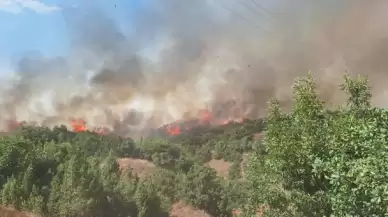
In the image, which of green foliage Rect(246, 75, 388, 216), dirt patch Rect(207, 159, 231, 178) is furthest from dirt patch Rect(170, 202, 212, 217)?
green foliage Rect(246, 75, 388, 216)

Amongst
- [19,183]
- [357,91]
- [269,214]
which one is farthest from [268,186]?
[19,183]

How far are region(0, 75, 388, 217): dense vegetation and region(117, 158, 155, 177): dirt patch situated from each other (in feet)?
9.91

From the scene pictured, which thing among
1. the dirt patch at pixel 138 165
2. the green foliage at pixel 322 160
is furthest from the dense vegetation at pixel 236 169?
the dirt patch at pixel 138 165

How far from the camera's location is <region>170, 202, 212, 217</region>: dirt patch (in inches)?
4447

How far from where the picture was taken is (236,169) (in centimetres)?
15362

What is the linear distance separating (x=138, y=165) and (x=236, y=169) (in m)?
31.6

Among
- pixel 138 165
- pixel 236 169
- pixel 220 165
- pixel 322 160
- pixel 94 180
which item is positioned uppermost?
pixel 220 165

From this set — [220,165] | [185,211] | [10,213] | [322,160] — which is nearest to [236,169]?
[220,165]

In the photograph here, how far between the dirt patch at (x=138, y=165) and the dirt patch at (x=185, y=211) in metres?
23.4

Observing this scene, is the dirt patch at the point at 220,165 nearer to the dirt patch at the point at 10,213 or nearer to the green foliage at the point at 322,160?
the dirt patch at the point at 10,213

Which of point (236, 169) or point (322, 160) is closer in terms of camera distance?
point (322, 160)

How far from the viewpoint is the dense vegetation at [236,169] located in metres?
19.0

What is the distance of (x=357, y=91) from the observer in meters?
26.4

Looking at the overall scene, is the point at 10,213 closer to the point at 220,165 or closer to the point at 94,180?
the point at 94,180
